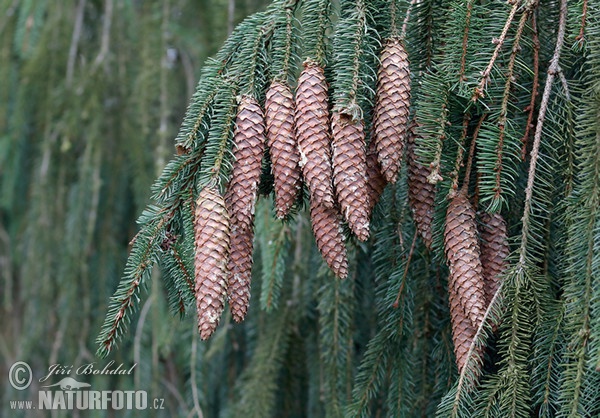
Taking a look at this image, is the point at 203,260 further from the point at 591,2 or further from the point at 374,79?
the point at 591,2

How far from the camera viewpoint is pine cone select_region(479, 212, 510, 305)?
904mm

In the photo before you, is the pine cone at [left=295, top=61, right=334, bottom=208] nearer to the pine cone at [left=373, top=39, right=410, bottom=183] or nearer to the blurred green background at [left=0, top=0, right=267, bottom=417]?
the pine cone at [left=373, top=39, right=410, bottom=183]

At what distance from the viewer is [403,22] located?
973 millimetres

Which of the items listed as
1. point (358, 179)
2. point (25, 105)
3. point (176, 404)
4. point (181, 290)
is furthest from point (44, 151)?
point (358, 179)

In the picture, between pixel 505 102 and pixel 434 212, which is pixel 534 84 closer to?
pixel 505 102

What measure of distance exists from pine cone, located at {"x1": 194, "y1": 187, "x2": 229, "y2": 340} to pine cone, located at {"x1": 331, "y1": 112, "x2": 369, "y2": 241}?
0.15 m

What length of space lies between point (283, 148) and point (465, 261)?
27 cm

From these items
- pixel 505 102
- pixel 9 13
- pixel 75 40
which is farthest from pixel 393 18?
pixel 9 13

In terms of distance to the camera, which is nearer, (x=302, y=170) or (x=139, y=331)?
(x=302, y=170)

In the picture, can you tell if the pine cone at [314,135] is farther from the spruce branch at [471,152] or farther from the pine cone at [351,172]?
the spruce branch at [471,152]

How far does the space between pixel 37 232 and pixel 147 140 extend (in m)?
0.47

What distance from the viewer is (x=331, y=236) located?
2.81 feet

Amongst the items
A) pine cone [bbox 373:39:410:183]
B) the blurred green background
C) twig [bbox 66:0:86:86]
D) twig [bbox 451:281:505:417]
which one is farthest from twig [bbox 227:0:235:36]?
twig [bbox 451:281:505:417]

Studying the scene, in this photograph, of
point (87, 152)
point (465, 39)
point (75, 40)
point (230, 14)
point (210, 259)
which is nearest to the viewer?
point (210, 259)
